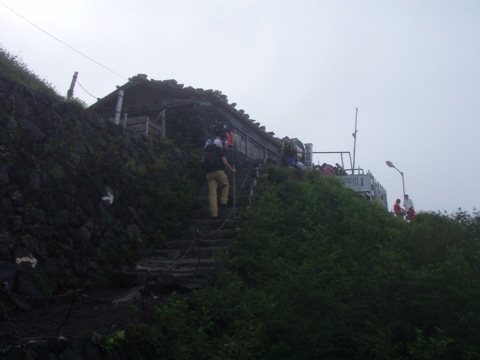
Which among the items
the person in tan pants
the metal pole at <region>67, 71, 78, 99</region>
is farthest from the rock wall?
the metal pole at <region>67, 71, 78, 99</region>

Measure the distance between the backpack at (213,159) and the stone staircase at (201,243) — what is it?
96cm

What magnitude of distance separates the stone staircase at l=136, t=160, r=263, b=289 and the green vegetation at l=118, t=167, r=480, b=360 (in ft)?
2.19

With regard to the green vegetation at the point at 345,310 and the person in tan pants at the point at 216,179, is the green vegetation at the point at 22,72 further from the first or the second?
the green vegetation at the point at 345,310

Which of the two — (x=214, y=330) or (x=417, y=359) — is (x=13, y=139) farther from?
(x=417, y=359)

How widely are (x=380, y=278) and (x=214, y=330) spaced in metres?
2.40

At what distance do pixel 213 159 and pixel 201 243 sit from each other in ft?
7.23

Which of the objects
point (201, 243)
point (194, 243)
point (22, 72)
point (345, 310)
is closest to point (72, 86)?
point (22, 72)

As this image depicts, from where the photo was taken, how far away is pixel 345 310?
661cm

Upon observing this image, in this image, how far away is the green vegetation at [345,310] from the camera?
18.8 feet

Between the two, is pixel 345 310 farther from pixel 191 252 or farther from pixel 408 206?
pixel 408 206

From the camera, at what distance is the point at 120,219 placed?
32.9 feet

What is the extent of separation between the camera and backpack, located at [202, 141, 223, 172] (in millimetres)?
11430

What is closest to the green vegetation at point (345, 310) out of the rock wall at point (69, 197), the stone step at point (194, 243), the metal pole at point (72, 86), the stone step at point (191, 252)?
the stone step at point (191, 252)

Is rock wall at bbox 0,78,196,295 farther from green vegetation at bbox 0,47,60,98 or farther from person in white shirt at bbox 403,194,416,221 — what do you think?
person in white shirt at bbox 403,194,416,221
